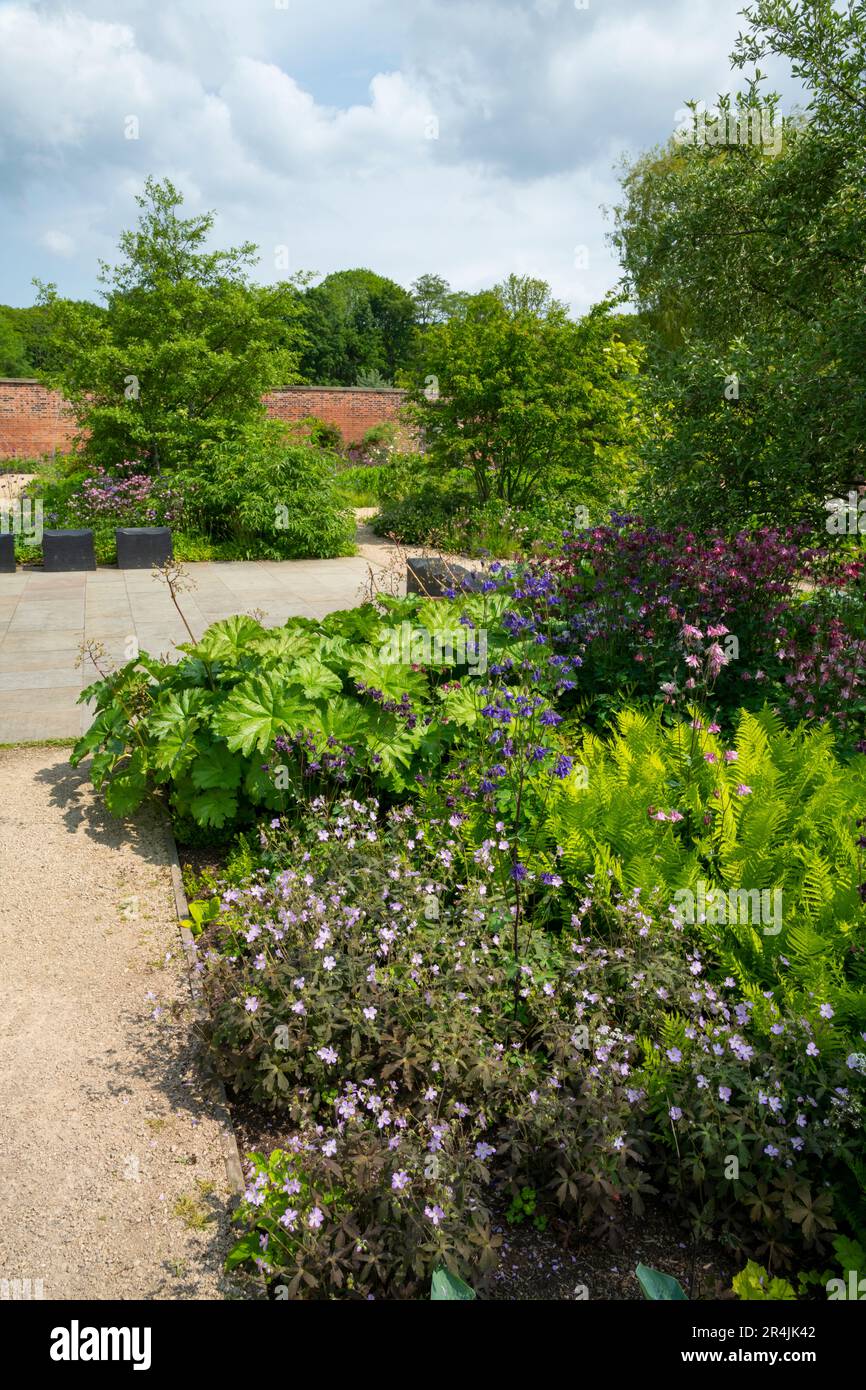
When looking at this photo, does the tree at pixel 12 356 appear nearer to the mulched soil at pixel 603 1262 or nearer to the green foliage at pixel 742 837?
the green foliage at pixel 742 837

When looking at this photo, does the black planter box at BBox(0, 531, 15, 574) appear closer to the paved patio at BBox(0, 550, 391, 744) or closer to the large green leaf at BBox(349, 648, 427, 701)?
the paved patio at BBox(0, 550, 391, 744)

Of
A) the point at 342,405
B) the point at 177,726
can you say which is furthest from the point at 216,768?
the point at 342,405

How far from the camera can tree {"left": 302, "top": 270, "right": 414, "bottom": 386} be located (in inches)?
1989

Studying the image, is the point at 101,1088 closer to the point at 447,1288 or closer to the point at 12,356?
the point at 447,1288

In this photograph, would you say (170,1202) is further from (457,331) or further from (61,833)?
(457,331)

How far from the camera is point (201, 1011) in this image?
10.6 feet

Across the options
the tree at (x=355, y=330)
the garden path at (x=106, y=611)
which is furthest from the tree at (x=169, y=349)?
the tree at (x=355, y=330)

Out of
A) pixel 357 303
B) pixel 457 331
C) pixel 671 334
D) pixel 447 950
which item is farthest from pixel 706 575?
pixel 357 303

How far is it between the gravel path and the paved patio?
1938 mm

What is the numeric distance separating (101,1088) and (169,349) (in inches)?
546

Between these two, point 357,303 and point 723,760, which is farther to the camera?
point 357,303

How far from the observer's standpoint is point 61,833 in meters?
4.63

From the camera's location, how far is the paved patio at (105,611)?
21.2 feet

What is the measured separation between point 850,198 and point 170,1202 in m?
7.17
